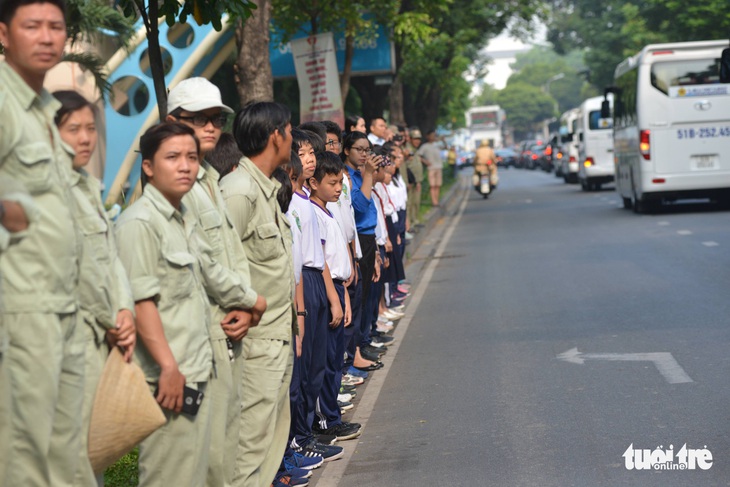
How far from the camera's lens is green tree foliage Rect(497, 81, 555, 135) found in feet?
509

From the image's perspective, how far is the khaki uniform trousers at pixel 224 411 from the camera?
4875mm

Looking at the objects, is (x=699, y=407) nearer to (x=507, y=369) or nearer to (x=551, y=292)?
(x=507, y=369)

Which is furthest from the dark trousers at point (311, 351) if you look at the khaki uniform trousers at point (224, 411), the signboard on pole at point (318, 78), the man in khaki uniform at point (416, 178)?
the man in khaki uniform at point (416, 178)

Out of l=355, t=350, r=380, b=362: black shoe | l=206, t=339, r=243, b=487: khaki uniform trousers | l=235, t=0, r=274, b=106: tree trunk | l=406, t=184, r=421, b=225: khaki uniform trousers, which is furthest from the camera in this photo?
l=406, t=184, r=421, b=225: khaki uniform trousers

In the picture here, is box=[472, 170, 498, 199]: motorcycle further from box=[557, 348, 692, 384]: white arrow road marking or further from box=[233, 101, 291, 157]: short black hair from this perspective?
box=[233, 101, 291, 157]: short black hair

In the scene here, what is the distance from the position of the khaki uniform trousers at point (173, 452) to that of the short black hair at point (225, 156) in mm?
1690

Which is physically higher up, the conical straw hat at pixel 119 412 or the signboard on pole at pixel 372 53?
the signboard on pole at pixel 372 53

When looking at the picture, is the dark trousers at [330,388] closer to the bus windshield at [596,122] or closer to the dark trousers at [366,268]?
the dark trousers at [366,268]

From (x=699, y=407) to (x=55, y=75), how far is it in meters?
24.0

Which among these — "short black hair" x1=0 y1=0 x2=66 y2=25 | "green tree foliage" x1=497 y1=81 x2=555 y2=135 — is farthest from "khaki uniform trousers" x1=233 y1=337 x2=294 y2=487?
"green tree foliage" x1=497 y1=81 x2=555 y2=135

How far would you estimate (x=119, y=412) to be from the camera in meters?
4.01

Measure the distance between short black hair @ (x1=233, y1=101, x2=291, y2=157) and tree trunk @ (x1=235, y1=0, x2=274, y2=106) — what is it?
661cm

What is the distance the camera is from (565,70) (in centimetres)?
17338

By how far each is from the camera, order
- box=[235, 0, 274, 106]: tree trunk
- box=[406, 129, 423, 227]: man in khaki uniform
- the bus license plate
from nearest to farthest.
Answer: box=[235, 0, 274, 106]: tree trunk, box=[406, 129, 423, 227]: man in khaki uniform, the bus license plate
